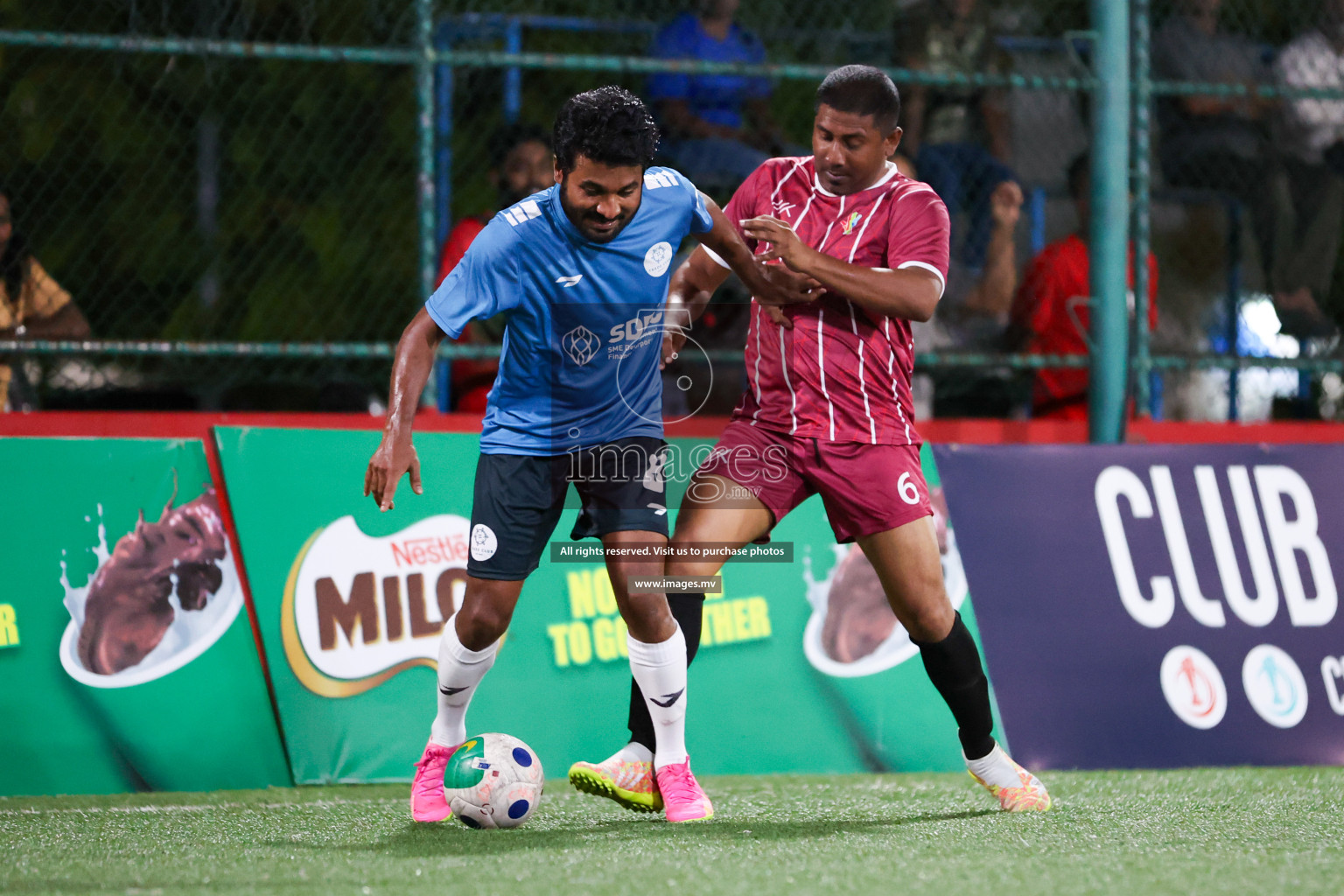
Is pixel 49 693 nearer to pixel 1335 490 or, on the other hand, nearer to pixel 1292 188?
pixel 1335 490

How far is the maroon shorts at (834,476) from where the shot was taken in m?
4.34

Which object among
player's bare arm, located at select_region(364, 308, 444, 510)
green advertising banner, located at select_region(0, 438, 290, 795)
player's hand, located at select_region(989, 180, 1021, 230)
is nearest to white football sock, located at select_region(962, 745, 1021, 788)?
player's bare arm, located at select_region(364, 308, 444, 510)

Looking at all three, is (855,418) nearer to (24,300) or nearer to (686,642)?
(686,642)

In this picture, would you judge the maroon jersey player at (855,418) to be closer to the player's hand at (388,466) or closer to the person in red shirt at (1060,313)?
the player's hand at (388,466)

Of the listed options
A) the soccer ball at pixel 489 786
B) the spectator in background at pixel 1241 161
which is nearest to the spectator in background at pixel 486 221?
the soccer ball at pixel 489 786

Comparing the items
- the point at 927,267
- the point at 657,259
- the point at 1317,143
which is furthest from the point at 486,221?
the point at 1317,143

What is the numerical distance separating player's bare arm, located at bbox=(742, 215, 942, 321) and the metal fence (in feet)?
6.26

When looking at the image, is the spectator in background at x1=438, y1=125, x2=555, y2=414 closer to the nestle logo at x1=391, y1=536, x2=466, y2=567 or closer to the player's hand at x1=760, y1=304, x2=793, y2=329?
the nestle logo at x1=391, y1=536, x2=466, y2=567

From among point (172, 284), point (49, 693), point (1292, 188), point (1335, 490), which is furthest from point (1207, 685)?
point (172, 284)

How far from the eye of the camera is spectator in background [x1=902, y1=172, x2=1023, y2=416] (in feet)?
22.1

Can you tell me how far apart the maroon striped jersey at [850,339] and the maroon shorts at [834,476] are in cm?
4

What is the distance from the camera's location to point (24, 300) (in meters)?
5.87

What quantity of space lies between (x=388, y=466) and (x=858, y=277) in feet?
4.65

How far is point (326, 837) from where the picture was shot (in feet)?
13.2
